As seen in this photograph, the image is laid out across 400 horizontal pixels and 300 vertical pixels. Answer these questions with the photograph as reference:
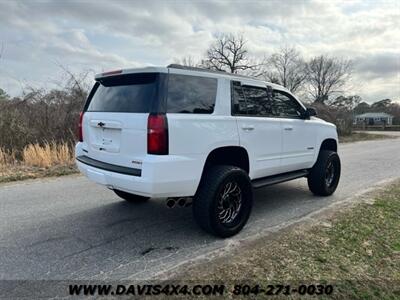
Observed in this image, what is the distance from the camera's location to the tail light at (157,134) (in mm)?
3391

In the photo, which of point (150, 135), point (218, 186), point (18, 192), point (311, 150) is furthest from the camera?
point (18, 192)

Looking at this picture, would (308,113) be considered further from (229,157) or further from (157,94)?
(157,94)

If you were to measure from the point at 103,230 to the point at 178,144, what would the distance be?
5.44 feet

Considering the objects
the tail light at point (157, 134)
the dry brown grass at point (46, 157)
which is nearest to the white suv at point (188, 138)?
the tail light at point (157, 134)

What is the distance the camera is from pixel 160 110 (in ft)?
11.4

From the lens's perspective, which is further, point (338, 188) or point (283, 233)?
point (338, 188)

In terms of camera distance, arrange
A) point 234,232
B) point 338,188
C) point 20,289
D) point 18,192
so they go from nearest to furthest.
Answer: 1. point 20,289
2. point 234,232
3. point 18,192
4. point 338,188

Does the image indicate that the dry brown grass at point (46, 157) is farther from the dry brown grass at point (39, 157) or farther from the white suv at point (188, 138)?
the white suv at point (188, 138)

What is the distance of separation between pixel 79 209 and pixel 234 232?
252cm

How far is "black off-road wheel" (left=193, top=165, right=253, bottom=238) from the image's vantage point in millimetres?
3783

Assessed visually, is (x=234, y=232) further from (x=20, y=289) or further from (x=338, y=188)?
(x=338, y=188)

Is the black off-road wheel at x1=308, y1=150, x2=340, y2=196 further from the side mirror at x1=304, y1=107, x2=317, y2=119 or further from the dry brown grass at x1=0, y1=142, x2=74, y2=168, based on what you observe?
the dry brown grass at x1=0, y1=142, x2=74, y2=168

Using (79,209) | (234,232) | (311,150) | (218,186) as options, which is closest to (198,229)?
(234,232)

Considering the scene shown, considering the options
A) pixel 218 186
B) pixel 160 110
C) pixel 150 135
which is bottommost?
pixel 218 186
